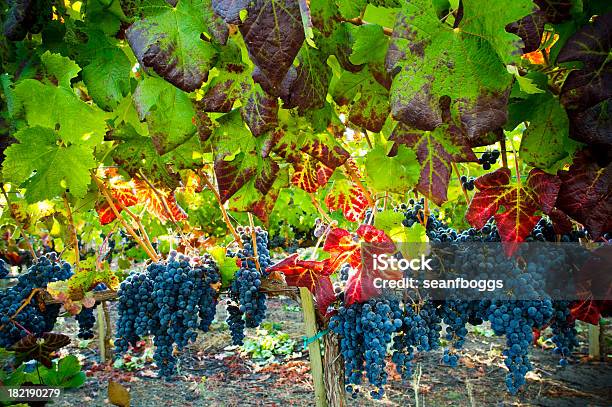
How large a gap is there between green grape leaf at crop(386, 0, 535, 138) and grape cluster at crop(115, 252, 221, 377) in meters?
1.28

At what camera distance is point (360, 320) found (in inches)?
62.7

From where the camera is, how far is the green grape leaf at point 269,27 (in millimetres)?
673

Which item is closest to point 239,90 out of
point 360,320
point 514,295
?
point 360,320

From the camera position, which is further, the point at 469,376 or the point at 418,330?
the point at 469,376

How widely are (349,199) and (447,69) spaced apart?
125 centimetres


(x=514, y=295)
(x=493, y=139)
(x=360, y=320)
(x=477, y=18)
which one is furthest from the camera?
(x=360, y=320)

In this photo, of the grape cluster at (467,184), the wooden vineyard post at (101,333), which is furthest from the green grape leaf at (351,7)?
the wooden vineyard post at (101,333)

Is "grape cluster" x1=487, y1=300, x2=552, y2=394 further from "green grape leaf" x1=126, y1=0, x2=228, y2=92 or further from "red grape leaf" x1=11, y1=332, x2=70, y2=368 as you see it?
"red grape leaf" x1=11, y1=332, x2=70, y2=368

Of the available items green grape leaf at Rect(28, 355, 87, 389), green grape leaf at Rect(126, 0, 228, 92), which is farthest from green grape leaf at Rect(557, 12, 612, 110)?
green grape leaf at Rect(28, 355, 87, 389)

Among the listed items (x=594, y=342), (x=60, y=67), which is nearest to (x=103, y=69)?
(x=60, y=67)

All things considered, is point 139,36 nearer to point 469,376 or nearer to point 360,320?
point 360,320

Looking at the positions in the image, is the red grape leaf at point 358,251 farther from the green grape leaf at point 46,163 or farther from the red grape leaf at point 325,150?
the green grape leaf at point 46,163

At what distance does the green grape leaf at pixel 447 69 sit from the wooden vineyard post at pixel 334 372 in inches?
50.5

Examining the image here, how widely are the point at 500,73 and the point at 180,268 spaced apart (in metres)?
1.38
